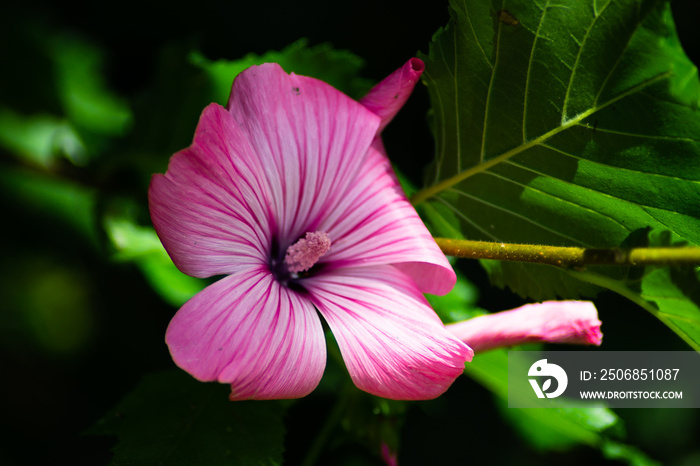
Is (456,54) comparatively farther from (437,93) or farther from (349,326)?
(349,326)

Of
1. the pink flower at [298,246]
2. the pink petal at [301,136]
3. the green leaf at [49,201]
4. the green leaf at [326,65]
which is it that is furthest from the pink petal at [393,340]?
the green leaf at [49,201]

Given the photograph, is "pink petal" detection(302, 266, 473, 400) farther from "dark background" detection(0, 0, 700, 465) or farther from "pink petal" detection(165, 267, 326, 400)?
"dark background" detection(0, 0, 700, 465)

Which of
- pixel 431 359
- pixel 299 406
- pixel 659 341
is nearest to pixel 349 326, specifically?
pixel 431 359

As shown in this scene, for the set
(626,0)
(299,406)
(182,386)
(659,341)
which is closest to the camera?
(626,0)

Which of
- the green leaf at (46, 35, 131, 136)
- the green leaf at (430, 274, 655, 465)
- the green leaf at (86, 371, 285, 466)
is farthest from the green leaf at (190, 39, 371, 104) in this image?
the green leaf at (46, 35, 131, 136)

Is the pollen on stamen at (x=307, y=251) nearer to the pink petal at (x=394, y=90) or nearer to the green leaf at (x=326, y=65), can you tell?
the pink petal at (x=394, y=90)

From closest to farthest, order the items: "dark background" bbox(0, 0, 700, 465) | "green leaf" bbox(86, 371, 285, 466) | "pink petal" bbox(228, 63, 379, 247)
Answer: "pink petal" bbox(228, 63, 379, 247)
"green leaf" bbox(86, 371, 285, 466)
"dark background" bbox(0, 0, 700, 465)
